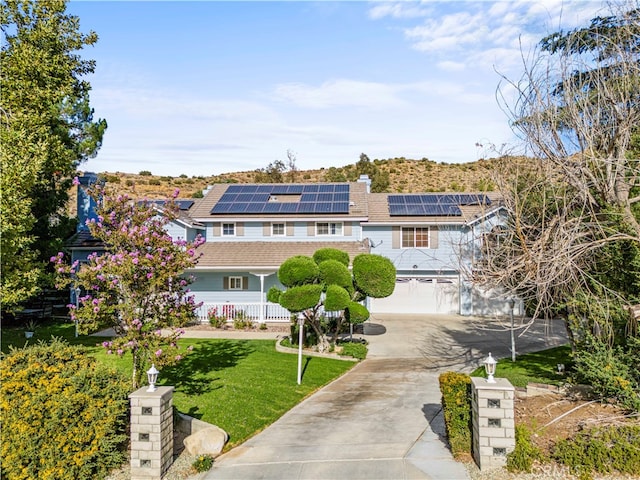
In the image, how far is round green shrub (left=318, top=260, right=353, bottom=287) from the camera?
1631 centimetres

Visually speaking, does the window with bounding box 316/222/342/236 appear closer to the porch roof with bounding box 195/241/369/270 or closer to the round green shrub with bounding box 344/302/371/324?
the porch roof with bounding box 195/241/369/270

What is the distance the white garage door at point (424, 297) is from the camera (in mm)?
27188

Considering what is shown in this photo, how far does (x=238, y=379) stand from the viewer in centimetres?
1271

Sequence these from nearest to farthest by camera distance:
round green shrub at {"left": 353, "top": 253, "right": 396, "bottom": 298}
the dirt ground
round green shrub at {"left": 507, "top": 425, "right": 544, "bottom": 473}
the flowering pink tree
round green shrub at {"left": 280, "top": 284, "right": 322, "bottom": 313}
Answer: round green shrub at {"left": 507, "top": 425, "right": 544, "bottom": 473}, the dirt ground, the flowering pink tree, round green shrub at {"left": 280, "top": 284, "right": 322, "bottom": 313}, round green shrub at {"left": 353, "top": 253, "right": 396, "bottom": 298}

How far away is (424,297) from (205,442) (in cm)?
2094

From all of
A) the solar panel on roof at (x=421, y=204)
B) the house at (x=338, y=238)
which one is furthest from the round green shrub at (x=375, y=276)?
the solar panel on roof at (x=421, y=204)

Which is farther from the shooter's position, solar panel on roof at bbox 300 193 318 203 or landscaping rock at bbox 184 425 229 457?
solar panel on roof at bbox 300 193 318 203

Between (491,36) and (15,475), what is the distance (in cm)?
1347

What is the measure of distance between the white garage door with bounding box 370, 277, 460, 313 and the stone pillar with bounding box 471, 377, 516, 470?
783 inches

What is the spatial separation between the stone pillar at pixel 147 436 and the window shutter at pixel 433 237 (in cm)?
2181

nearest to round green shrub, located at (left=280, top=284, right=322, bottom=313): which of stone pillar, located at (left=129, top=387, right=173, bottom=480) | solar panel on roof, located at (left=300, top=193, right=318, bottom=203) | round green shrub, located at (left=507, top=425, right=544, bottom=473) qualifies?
stone pillar, located at (left=129, top=387, right=173, bottom=480)

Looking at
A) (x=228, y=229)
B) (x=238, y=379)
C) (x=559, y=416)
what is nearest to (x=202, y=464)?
(x=238, y=379)

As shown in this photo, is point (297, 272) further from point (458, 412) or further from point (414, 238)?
point (414, 238)

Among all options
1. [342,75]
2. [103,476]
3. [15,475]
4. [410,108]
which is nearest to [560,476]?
[103,476]
